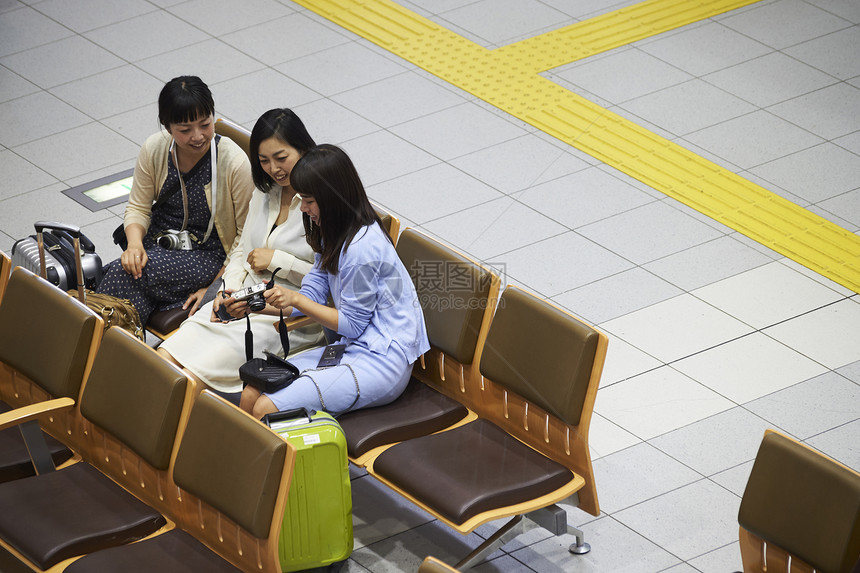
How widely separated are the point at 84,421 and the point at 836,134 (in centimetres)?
480

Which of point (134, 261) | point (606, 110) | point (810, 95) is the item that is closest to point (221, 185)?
point (134, 261)

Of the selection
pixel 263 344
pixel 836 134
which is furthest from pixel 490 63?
pixel 263 344

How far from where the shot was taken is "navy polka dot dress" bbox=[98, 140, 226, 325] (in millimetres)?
4527

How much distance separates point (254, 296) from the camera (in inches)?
156

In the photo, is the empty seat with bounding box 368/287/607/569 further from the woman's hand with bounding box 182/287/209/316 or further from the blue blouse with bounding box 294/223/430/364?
the woman's hand with bounding box 182/287/209/316

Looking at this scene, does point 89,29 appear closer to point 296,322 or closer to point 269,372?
point 296,322

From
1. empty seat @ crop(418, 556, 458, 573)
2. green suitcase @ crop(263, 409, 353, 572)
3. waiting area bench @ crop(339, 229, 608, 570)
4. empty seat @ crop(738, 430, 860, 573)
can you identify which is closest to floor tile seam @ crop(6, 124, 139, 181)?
waiting area bench @ crop(339, 229, 608, 570)

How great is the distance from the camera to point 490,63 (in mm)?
7383

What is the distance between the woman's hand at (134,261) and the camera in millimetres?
4516

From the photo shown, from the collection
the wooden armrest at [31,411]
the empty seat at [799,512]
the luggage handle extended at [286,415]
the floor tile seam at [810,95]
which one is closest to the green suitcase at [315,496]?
the luggage handle extended at [286,415]

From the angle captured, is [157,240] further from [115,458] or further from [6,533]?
[6,533]

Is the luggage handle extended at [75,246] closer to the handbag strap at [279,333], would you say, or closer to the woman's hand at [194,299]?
the woman's hand at [194,299]

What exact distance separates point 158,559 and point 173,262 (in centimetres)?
159

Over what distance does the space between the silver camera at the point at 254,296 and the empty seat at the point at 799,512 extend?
1.76 m
